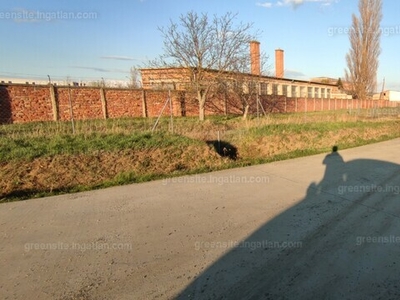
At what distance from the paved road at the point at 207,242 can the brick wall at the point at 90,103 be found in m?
7.13

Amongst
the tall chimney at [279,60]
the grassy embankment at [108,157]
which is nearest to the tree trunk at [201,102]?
the grassy embankment at [108,157]

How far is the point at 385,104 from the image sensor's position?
51.1m

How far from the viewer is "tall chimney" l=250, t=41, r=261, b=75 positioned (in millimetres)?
19656

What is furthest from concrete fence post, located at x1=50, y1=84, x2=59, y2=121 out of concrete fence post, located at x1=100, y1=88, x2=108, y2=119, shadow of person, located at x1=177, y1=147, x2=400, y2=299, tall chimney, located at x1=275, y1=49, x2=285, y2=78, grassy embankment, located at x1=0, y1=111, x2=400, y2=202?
tall chimney, located at x1=275, y1=49, x2=285, y2=78

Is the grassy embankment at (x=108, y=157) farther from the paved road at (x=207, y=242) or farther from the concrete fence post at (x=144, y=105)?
the concrete fence post at (x=144, y=105)

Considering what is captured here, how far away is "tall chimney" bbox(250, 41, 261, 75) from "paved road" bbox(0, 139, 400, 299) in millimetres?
15763

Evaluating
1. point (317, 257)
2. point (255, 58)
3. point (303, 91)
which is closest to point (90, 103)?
point (255, 58)

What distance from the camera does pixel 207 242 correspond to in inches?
135

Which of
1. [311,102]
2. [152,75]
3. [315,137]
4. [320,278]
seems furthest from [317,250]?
[311,102]

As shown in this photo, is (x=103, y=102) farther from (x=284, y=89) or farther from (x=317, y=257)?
(x=284, y=89)

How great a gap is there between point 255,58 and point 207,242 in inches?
747

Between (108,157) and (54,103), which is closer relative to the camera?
(108,157)

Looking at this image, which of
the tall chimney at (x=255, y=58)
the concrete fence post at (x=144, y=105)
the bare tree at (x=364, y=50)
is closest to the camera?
the concrete fence post at (x=144, y=105)

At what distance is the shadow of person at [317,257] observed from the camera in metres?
2.49
